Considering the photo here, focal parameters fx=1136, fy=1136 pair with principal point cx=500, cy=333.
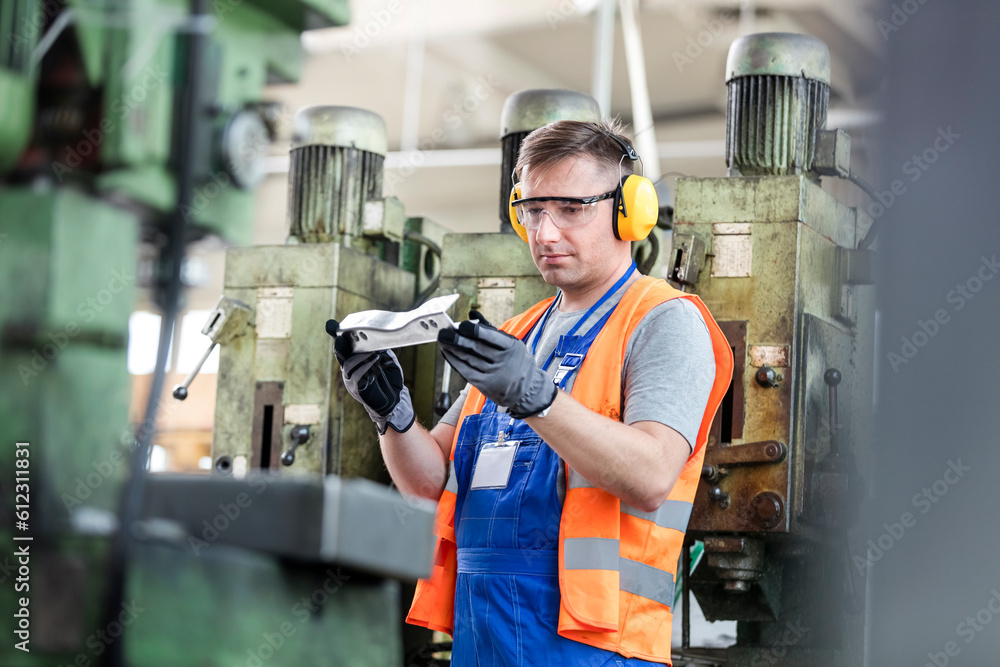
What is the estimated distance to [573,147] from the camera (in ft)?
6.97

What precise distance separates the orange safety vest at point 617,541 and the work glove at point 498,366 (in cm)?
24

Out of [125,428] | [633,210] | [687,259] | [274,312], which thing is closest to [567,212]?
[633,210]

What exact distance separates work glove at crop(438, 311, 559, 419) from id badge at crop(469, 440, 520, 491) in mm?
282

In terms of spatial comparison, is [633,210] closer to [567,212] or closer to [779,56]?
[567,212]

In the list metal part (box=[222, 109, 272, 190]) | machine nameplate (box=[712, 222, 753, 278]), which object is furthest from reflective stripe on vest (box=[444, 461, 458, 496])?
machine nameplate (box=[712, 222, 753, 278])

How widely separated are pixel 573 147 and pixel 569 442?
637mm

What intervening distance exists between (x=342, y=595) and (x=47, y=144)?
1.45 ft

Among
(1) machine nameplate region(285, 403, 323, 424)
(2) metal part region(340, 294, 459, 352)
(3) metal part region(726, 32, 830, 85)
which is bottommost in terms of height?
(1) machine nameplate region(285, 403, 323, 424)

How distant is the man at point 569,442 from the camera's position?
176 cm

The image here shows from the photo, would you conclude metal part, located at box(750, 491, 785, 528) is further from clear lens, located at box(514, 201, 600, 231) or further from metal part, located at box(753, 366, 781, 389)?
clear lens, located at box(514, 201, 600, 231)

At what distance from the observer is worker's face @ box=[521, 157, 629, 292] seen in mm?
2072

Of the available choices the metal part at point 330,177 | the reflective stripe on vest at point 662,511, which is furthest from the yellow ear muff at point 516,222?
the metal part at point 330,177

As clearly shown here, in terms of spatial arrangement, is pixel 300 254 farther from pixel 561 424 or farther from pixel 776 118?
pixel 561 424

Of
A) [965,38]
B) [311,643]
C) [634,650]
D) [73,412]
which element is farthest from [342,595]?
[634,650]
